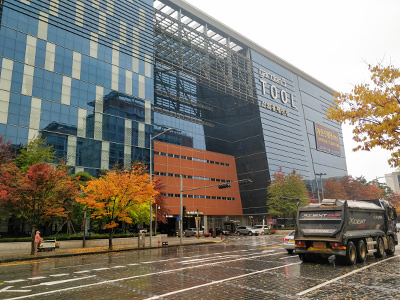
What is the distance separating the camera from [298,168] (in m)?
76.1

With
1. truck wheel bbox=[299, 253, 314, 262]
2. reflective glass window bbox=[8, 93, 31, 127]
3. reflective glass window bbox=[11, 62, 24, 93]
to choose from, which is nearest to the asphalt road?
truck wheel bbox=[299, 253, 314, 262]

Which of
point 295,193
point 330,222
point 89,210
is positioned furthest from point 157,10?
point 330,222

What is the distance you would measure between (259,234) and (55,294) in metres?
49.2

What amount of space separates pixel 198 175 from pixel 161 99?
17857 mm

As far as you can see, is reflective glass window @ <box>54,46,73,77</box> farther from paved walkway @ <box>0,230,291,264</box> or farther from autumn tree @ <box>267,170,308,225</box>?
autumn tree @ <box>267,170,308,225</box>

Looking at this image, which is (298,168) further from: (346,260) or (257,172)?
(346,260)

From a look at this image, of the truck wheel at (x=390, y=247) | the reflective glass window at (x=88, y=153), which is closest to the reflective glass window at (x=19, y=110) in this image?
the reflective glass window at (x=88, y=153)

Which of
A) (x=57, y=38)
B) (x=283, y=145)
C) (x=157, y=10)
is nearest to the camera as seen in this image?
(x=57, y=38)

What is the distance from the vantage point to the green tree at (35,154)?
31656 mm

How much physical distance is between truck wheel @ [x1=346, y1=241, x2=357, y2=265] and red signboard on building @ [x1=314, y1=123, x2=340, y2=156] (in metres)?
81.3

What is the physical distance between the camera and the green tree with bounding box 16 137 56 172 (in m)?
31.7

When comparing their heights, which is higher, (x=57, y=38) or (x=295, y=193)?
(x=57, y=38)

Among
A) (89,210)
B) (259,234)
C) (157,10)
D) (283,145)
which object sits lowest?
(259,234)

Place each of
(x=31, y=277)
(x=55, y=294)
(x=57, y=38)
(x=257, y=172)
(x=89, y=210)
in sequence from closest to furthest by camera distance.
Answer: (x=55, y=294), (x=31, y=277), (x=89, y=210), (x=57, y=38), (x=257, y=172)
